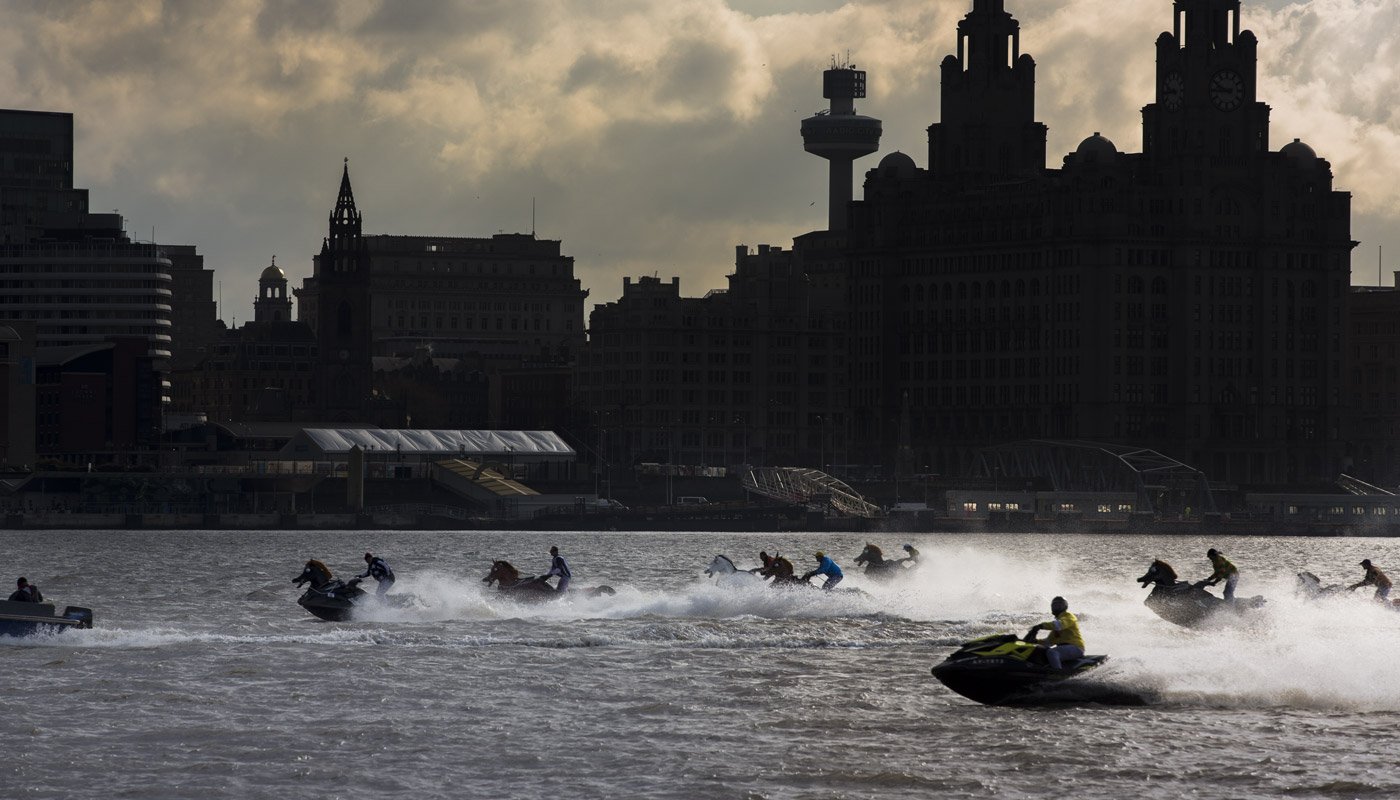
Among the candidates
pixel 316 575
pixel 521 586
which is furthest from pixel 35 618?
pixel 521 586

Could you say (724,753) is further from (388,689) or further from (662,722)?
(388,689)

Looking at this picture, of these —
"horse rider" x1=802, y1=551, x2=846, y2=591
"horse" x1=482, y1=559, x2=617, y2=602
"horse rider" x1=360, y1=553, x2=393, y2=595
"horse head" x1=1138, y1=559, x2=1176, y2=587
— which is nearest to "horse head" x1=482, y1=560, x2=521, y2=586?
"horse" x1=482, y1=559, x2=617, y2=602

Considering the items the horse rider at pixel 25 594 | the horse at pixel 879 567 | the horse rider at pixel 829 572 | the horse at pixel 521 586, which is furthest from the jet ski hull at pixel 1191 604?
the horse rider at pixel 25 594

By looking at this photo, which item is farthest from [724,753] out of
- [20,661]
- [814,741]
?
[20,661]

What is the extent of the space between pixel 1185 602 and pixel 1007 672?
15.8 metres

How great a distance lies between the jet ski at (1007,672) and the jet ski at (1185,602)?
14.2 meters

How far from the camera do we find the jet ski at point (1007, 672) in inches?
2274

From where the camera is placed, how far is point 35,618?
7150 cm

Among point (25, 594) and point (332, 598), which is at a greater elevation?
point (25, 594)

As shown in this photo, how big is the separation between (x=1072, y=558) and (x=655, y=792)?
114m

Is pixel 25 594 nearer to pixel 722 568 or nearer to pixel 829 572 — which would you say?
pixel 722 568

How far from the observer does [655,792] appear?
48.4m

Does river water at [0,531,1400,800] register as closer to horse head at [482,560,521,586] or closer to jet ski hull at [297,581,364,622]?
jet ski hull at [297,581,364,622]

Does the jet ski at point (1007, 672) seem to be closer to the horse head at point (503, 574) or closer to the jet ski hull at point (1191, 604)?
the jet ski hull at point (1191, 604)
